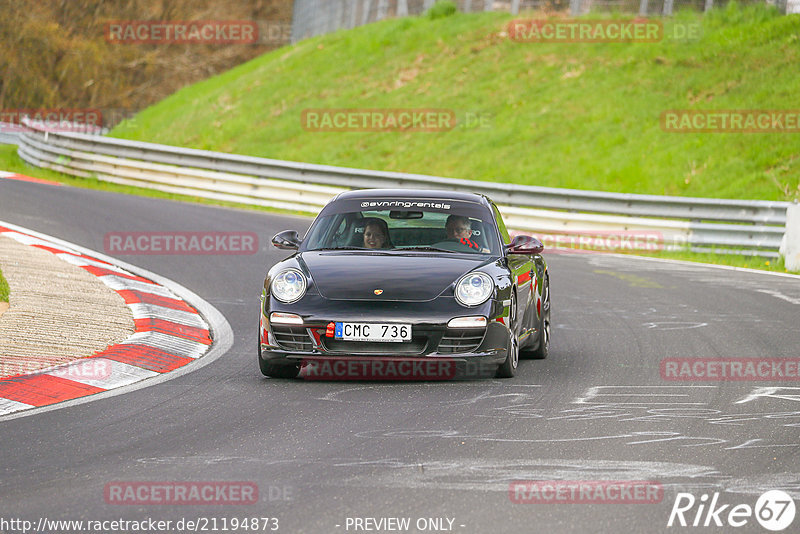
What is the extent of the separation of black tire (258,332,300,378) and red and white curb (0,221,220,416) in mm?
742

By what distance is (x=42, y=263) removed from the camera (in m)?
12.5

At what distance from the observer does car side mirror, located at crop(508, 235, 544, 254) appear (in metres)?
8.91

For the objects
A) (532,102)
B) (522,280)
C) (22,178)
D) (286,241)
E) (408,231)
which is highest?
(532,102)

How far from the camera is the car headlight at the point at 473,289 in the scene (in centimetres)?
811

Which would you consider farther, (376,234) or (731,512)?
(376,234)

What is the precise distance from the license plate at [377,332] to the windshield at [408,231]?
1169 millimetres

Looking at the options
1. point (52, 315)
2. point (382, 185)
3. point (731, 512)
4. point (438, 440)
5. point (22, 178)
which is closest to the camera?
point (731, 512)

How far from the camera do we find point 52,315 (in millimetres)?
9867

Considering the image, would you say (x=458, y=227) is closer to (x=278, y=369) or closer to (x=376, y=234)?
(x=376, y=234)

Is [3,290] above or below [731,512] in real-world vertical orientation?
above

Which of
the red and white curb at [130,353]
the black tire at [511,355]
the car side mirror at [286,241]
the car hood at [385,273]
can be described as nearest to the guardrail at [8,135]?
the red and white curb at [130,353]

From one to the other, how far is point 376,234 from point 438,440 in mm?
3063

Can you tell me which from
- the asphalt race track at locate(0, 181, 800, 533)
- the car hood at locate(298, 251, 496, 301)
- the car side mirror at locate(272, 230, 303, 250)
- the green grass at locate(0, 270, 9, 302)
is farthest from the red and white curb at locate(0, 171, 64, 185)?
the car hood at locate(298, 251, 496, 301)

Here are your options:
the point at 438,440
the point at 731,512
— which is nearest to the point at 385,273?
the point at 438,440
